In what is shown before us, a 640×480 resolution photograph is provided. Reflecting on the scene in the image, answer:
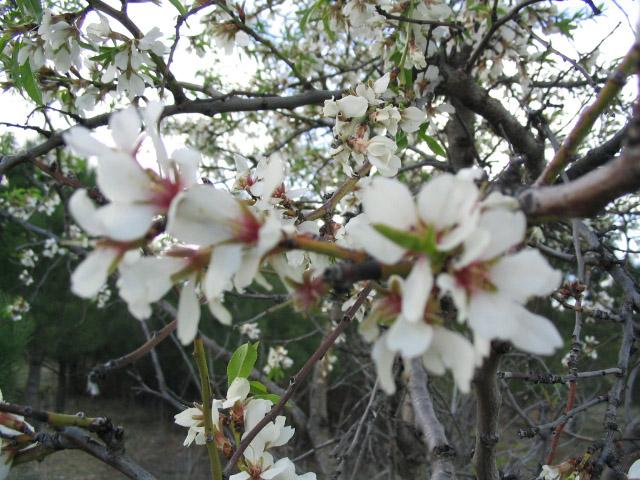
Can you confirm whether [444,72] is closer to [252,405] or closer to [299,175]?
[252,405]

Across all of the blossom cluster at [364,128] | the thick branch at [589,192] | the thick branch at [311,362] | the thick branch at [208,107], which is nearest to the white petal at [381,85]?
the blossom cluster at [364,128]

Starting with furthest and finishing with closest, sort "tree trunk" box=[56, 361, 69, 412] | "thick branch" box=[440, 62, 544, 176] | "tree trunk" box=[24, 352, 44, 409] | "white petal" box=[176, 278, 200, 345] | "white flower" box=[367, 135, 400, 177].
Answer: "tree trunk" box=[56, 361, 69, 412] → "tree trunk" box=[24, 352, 44, 409] → "thick branch" box=[440, 62, 544, 176] → "white flower" box=[367, 135, 400, 177] → "white petal" box=[176, 278, 200, 345]

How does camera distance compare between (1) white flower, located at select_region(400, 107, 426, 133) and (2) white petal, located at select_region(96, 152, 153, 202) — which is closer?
(2) white petal, located at select_region(96, 152, 153, 202)

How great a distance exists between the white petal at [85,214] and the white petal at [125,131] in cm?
6

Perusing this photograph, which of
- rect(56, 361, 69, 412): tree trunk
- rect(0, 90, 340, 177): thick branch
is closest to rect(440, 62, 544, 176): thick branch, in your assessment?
rect(0, 90, 340, 177): thick branch

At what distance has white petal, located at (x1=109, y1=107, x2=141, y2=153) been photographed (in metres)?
0.45

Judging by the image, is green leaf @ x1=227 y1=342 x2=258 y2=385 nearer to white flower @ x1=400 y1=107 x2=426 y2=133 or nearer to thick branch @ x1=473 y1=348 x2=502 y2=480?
thick branch @ x1=473 y1=348 x2=502 y2=480

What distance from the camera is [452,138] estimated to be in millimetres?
2311

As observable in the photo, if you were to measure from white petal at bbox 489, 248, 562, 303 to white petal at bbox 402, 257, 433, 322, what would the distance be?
0.19 feet

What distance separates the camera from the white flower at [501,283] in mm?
370

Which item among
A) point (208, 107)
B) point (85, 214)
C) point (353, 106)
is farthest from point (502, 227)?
point (208, 107)

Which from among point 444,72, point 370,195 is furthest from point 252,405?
point 444,72

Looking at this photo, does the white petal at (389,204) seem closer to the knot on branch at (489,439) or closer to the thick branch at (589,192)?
the thick branch at (589,192)

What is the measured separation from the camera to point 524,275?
0.39 m
